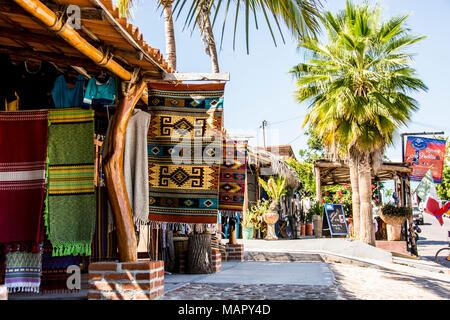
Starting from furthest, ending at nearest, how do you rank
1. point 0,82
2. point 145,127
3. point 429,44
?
point 429,44 < point 145,127 < point 0,82

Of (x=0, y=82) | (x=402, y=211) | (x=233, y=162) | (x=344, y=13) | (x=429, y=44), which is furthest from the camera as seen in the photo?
(x=402, y=211)

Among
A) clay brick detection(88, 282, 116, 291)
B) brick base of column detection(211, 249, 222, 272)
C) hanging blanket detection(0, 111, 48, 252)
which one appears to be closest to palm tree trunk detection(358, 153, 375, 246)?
brick base of column detection(211, 249, 222, 272)

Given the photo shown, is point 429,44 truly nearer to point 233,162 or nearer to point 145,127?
point 233,162

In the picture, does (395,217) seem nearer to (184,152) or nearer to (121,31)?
(184,152)

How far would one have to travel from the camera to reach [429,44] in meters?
12.1

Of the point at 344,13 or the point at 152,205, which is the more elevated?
the point at 344,13

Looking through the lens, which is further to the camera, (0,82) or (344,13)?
(344,13)

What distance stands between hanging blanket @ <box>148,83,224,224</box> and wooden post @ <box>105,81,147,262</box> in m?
0.58

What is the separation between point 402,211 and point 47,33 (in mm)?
13741

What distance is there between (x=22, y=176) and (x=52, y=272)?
1152 millimetres

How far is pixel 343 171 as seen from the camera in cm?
1938

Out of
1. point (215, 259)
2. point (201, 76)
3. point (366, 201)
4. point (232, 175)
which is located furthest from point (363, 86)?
point (201, 76)

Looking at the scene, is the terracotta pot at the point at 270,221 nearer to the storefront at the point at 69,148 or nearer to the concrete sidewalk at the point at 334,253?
the concrete sidewalk at the point at 334,253
